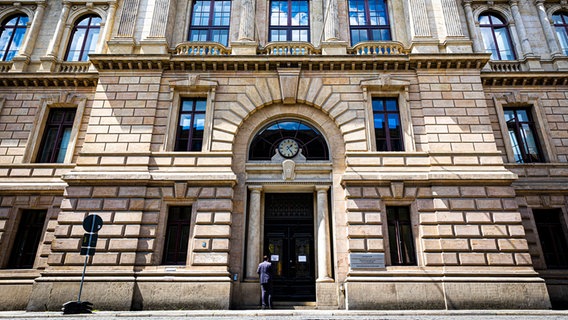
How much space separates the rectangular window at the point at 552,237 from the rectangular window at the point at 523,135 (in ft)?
8.97

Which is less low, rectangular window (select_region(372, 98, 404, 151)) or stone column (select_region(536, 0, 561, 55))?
stone column (select_region(536, 0, 561, 55))

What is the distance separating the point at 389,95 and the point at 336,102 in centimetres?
267

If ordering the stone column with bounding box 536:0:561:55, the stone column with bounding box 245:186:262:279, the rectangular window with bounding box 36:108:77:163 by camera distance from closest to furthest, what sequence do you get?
1. the stone column with bounding box 245:186:262:279
2. the rectangular window with bounding box 36:108:77:163
3. the stone column with bounding box 536:0:561:55

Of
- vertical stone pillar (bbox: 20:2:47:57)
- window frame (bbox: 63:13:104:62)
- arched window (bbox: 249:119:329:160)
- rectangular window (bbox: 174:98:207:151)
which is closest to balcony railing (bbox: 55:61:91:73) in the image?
window frame (bbox: 63:13:104:62)

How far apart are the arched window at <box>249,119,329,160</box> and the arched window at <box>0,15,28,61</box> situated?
617 inches

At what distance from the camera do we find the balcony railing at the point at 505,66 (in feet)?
58.0

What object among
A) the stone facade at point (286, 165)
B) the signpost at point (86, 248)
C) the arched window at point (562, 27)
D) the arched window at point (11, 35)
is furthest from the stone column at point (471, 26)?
the arched window at point (11, 35)

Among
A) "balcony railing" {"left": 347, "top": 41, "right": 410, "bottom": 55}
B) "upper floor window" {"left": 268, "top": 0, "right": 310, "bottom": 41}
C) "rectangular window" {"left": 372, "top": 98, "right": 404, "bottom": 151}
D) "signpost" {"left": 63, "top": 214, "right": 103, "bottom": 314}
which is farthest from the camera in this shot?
"upper floor window" {"left": 268, "top": 0, "right": 310, "bottom": 41}

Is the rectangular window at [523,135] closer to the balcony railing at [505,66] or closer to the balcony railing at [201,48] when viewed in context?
Answer: the balcony railing at [505,66]

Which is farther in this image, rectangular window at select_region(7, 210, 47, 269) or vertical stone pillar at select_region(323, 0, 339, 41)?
vertical stone pillar at select_region(323, 0, 339, 41)

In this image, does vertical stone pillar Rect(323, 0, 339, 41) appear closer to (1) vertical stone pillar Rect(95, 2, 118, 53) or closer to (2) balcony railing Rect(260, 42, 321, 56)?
→ (2) balcony railing Rect(260, 42, 321, 56)

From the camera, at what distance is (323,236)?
14.1 meters

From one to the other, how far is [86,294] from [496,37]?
942 inches

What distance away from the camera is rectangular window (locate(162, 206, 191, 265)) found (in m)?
13.6
